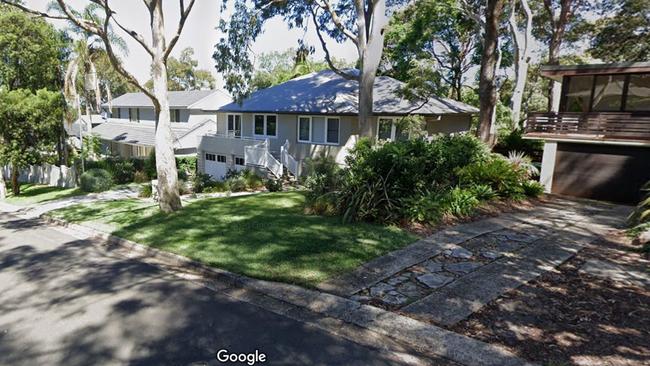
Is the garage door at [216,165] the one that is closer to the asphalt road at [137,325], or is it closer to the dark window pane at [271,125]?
the dark window pane at [271,125]

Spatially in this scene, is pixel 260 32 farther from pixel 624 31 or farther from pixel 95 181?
pixel 624 31

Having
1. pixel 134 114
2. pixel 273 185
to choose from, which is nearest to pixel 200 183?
pixel 273 185

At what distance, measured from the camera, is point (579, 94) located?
642 inches

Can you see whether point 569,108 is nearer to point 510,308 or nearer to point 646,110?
point 646,110

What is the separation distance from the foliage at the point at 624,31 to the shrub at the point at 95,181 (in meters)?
31.5

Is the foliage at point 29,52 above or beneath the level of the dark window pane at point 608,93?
above

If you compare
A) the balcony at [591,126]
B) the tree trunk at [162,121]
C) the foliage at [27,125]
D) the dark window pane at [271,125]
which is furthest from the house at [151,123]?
the balcony at [591,126]

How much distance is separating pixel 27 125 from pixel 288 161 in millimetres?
12873

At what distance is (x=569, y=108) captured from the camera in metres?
16.6

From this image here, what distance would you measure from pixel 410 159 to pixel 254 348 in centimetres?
651

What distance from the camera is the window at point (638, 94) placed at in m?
15.0

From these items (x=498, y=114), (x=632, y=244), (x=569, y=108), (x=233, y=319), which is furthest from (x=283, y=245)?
(x=498, y=114)

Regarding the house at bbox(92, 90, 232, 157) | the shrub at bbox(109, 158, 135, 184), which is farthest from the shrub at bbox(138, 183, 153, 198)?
the house at bbox(92, 90, 232, 157)

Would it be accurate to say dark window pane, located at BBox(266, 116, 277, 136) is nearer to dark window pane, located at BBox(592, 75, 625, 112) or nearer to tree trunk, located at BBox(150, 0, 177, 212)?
tree trunk, located at BBox(150, 0, 177, 212)
